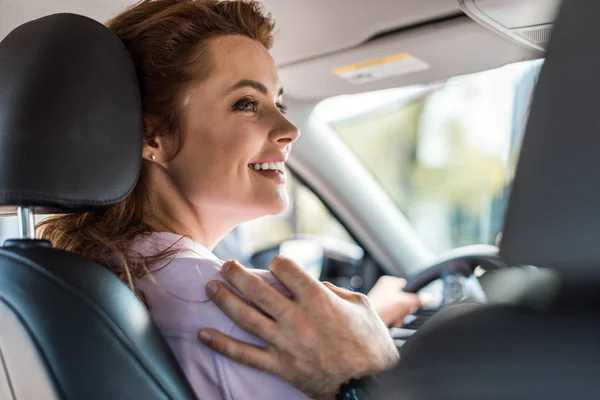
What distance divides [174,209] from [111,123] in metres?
0.47

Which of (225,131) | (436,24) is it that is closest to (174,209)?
(225,131)

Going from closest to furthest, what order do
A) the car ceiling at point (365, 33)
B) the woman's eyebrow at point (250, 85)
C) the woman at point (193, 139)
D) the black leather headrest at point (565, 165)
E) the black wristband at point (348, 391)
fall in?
the black leather headrest at point (565, 165)
the black wristband at point (348, 391)
the woman at point (193, 139)
the woman's eyebrow at point (250, 85)
the car ceiling at point (365, 33)

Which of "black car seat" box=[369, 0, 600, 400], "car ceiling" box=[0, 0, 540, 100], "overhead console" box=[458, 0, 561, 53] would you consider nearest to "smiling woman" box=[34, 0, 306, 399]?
"car ceiling" box=[0, 0, 540, 100]

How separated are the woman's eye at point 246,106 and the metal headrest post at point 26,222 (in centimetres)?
67

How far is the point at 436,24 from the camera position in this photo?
7.54ft

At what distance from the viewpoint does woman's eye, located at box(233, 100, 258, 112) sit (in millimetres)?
1970

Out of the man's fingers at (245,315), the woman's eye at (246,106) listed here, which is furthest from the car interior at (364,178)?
the woman's eye at (246,106)

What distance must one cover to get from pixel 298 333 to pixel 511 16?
120cm

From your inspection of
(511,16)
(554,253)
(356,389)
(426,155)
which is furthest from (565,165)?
(426,155)

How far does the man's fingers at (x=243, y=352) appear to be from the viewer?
1.44 metres

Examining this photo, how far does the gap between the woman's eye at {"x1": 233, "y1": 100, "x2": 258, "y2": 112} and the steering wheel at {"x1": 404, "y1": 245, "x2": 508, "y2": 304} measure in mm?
905

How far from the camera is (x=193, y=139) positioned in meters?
1.94

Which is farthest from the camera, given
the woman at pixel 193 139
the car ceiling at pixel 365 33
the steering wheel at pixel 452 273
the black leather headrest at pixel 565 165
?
the steering wheel at pixel 452 273

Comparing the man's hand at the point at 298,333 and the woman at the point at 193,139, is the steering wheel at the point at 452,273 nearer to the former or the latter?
the woman at the point at 193,139
